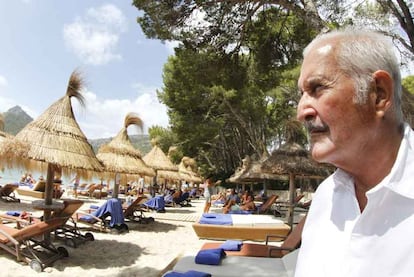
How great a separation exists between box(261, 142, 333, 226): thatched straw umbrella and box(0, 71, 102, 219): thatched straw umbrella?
6.21 meters

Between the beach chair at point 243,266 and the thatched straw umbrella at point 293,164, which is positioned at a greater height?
the thatched straw umbrella at point 293,164

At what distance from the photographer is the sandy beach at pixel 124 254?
5340mm

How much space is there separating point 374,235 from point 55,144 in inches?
261

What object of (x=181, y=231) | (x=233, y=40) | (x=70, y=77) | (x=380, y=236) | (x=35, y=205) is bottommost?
(x=181, y=231)

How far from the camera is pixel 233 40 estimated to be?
868 centimetres

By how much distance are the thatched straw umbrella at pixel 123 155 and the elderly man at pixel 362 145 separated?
34.1 ft

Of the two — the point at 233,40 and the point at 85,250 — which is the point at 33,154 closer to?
the point at 85,250

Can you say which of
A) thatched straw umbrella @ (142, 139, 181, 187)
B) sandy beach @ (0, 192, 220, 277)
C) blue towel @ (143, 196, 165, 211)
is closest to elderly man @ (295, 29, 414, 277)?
sandy beach @ (0, 192, 220, 277)

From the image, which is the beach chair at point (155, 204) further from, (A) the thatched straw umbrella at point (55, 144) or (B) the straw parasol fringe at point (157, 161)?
(A) the thatched straw umbrella at point (55, 144)

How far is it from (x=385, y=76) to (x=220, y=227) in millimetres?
7836

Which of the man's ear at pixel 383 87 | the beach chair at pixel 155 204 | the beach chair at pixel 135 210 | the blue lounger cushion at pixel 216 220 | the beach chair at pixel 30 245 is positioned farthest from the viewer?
the beach chair at pixel 155 204

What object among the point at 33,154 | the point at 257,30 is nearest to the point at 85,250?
the point at 33,154

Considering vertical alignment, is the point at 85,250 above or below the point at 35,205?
below

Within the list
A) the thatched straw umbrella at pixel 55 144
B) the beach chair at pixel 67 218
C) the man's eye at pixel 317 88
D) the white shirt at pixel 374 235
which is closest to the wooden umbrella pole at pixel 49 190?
the thatched straw umbrella at pixel 55 144
